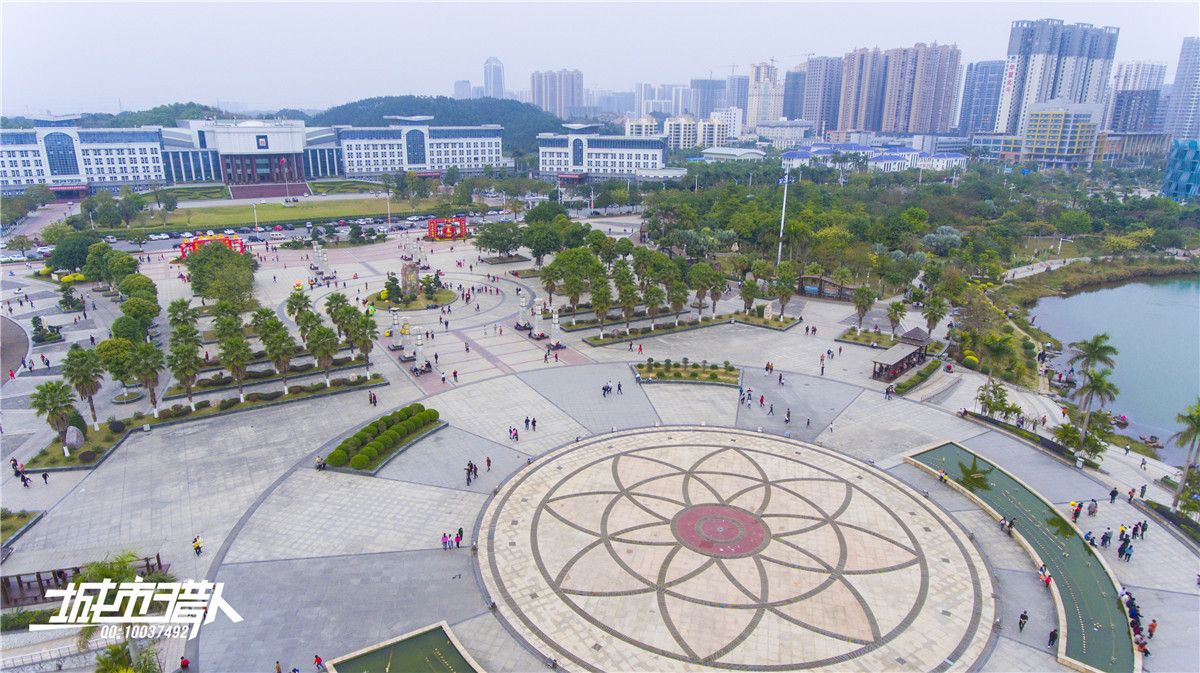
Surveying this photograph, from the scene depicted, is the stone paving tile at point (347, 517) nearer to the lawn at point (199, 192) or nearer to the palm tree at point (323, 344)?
the palm tree at point (323, 344)

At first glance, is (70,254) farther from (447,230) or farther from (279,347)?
(279,347)

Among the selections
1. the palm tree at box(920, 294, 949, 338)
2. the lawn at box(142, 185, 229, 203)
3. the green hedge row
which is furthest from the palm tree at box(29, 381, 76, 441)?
the lawn at box(142, 185, 229, 203)

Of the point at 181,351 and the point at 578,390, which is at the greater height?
the point at 181,351

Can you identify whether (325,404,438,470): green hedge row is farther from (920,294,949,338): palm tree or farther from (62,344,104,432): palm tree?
(920,294,949,338): palm tree

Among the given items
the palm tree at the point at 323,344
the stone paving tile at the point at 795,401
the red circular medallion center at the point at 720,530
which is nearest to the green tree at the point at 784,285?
the stone paving tile at the point at 795,401

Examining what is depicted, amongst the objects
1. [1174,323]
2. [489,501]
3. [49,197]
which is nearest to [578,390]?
[489,501]

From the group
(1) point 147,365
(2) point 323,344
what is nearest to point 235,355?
(1) point 147,365

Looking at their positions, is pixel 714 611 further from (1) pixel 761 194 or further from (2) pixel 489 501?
(1) pixel 761 194

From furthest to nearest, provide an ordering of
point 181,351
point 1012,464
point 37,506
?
1. point 181,351
2. point 1012,464
3. point 37,506
